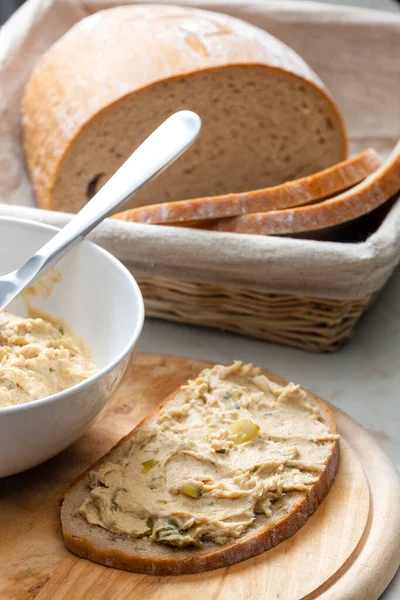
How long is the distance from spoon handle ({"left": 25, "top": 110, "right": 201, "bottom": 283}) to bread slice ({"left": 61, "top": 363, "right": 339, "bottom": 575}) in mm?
494

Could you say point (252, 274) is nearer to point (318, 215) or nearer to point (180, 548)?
point (318, 215)

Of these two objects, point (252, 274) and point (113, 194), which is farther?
point (252, 274)

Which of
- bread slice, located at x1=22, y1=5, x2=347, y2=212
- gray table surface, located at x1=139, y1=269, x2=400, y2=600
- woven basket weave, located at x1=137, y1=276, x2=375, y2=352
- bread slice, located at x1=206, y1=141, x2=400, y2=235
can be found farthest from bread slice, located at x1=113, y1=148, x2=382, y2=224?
bread slice, located at x1=22, y1=5, x2=347, y2=212

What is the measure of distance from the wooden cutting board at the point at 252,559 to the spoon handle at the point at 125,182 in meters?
0.49

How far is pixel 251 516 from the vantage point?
1842 millimetres

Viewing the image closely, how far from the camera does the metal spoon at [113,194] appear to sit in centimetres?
208

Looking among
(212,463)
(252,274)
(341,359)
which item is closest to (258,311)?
(252,274)

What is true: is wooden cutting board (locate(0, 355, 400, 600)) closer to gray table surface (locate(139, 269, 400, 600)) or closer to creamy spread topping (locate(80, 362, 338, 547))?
creamy spread topping (locate(80, 362, 338, 547))

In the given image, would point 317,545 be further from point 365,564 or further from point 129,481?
point 129,481

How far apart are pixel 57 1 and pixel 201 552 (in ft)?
9.15

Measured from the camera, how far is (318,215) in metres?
2.59

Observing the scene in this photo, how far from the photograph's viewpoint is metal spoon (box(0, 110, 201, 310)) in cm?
208

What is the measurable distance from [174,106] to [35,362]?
5.08 ft

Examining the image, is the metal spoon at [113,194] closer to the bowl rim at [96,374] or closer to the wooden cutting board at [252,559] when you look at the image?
the bowl rim at [96,374]
